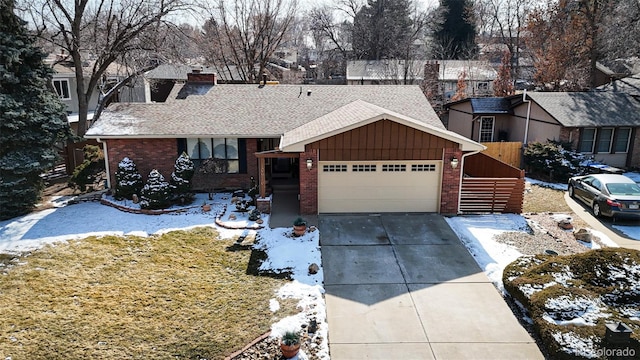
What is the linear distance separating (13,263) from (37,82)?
7.77 meters

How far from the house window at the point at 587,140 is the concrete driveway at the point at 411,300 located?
1199 cm

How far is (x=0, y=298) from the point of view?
8.95 meters

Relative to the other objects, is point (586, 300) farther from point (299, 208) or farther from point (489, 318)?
point (299, 208)

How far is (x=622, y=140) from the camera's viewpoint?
21.2m

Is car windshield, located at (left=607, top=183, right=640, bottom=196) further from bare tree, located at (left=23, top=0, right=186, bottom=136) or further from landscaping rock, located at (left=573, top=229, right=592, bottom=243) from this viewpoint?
bare tree, located at (left=23, top=0, right=186, bottom=136)

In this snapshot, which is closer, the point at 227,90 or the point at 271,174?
the point at 271,174

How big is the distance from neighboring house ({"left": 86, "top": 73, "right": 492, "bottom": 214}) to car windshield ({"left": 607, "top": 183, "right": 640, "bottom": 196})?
3.09 metres

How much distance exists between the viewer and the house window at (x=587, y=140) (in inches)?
821

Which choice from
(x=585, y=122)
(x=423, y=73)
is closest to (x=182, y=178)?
(x=585, y=122)

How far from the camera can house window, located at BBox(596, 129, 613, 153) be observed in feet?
68.9

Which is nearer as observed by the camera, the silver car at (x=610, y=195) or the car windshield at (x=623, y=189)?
the silver car at (x=610, y=195)

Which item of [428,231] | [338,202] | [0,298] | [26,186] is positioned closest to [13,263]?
[0,298]

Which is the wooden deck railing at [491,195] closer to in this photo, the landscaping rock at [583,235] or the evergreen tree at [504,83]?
the landscaping rock at [583,235]

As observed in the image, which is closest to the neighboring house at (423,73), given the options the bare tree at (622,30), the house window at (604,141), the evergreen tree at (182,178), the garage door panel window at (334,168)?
the bare tree at (622,30)
